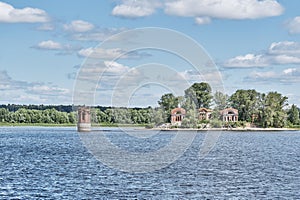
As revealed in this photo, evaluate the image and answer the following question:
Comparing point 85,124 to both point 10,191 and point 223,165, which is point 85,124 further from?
point 10,191

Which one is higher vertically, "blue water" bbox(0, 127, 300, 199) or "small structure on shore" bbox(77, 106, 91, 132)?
"small structure on shore" bbox(77, 106, 91, 132)

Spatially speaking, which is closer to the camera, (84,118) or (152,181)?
(152,181)

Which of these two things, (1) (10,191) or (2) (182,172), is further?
(2) (182,172)

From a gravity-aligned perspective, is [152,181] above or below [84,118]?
below

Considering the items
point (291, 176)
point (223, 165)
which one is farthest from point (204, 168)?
point (291, 176)

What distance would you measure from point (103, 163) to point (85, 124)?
356 ft

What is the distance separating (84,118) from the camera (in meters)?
170

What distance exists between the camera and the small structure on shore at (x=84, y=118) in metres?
166

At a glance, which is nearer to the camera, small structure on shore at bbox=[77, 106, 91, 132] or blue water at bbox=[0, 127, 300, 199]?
blue water at bbox=[0, 127, 300, 199]

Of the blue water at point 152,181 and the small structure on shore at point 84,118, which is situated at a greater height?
the small structure on shore at point 84,118

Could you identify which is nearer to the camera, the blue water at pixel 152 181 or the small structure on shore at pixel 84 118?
the blue water at pixel 152 181

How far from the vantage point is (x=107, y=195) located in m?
40.8

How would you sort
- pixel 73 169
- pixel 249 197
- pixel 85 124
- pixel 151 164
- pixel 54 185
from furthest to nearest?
pixel 85 124 < pixel 151 164 < pixel 73 169 < pixel 54 185 < pixel 249 197

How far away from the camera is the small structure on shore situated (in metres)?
166
